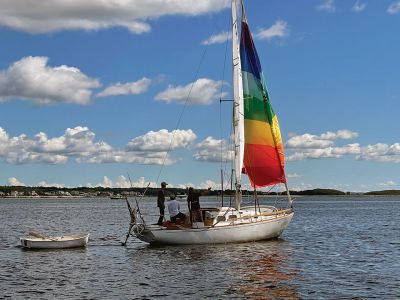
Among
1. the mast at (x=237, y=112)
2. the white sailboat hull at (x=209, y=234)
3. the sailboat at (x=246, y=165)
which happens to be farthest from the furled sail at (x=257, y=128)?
the white sailboat hull at (x=209, y=234)

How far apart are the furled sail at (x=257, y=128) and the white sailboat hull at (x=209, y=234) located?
140 inches

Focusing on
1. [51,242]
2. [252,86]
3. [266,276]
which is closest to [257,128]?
[252,86]

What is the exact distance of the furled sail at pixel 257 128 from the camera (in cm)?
3869

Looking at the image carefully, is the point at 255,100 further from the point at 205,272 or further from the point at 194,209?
the point at 205,272

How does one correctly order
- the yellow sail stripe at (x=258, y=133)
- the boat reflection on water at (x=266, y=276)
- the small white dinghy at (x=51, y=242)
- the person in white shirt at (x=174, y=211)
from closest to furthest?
the boat reflection on water at (x=266, y=276) < the person in white shirt at (x=174, y=211) < the small white dinghy at (x=51, y=242) < the yellow sail stripe at (x=258, y=133)

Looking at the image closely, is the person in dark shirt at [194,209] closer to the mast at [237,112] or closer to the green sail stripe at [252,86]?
the mast at [237,112]

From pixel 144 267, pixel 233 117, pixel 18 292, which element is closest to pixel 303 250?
pixel 233 117

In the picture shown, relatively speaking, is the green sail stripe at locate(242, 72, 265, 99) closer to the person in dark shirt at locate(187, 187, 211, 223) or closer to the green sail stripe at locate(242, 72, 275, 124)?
the green sail stripe at locate(242, 72, 275, 124)

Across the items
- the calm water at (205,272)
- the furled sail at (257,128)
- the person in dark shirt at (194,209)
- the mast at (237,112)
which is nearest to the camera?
the calm water at (205,272)

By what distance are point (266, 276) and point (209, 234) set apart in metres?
9.67

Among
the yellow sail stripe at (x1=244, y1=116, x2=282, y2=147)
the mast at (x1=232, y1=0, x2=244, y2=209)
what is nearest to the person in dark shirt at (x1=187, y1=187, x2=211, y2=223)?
the mast at (x1=232, y1=0, x2=244, y2=209)

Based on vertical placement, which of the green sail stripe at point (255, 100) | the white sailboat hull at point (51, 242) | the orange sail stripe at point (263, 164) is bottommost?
the white sailboat hull at point (51, 242)

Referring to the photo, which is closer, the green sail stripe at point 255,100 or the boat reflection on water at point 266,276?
the boat reflection on water at point 266,276

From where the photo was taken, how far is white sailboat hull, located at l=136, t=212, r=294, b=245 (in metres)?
34.4
